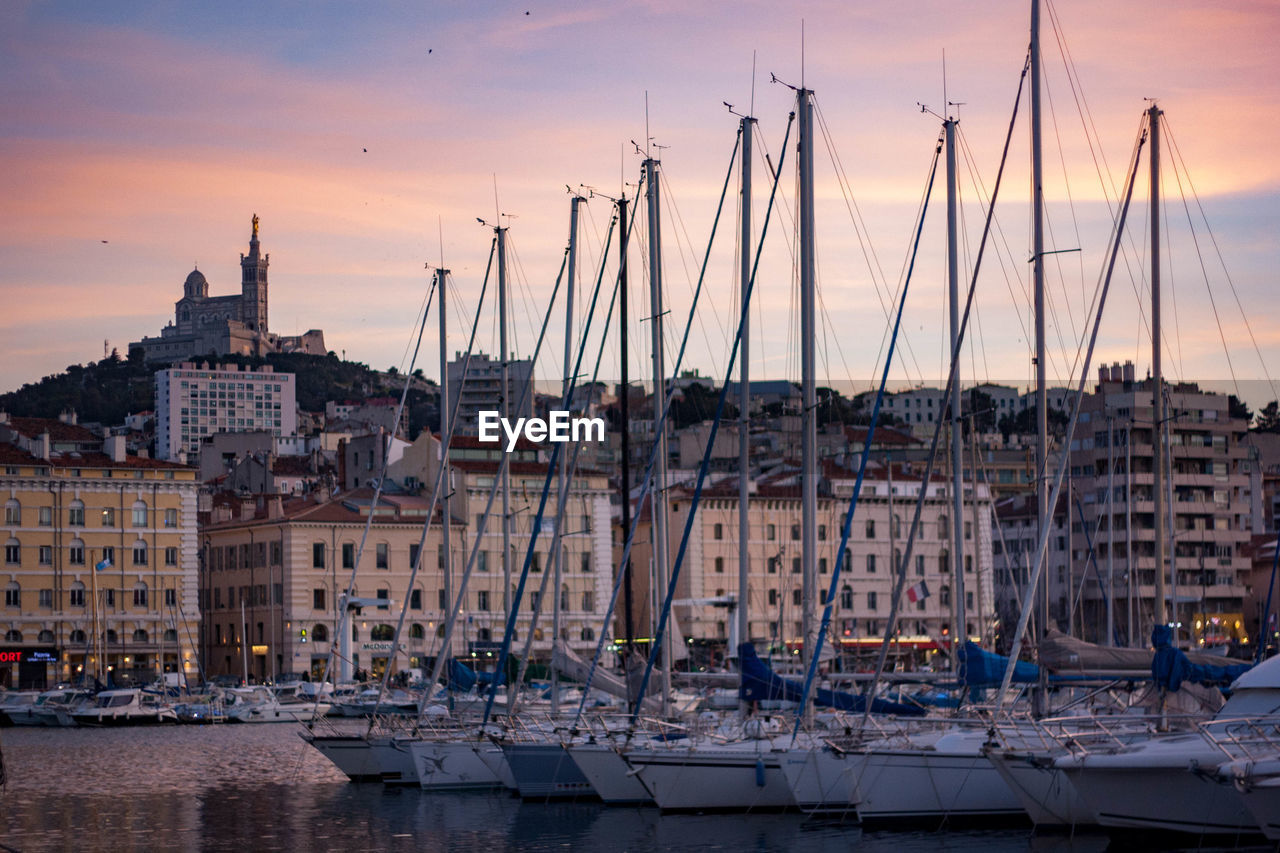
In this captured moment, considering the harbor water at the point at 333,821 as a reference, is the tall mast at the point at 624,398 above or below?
above

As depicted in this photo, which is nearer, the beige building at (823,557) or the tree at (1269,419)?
the beige building at (823,557)

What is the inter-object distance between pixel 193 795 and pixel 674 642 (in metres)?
12.2

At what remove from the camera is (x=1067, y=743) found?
90.2ft

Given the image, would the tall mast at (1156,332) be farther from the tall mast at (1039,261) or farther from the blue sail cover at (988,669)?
the blue sail cover at (988,669)

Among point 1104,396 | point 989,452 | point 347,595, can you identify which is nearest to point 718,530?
point 1104,396

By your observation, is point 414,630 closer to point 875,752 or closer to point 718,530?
point 718,530

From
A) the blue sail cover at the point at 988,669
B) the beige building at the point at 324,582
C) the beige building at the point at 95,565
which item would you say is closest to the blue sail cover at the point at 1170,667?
the blue sail cover at the point at 988,669

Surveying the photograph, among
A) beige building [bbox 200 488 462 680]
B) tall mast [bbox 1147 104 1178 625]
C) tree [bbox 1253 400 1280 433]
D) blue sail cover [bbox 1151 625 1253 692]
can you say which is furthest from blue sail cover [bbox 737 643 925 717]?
tree [bbox 1253 400 1280 433]

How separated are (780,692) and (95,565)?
73.5 metres

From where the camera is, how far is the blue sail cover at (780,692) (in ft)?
116

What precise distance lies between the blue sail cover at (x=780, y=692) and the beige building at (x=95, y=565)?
68.0m

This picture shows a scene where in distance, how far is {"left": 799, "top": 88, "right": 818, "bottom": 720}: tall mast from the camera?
1299 inches

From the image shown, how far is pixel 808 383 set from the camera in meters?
34.4

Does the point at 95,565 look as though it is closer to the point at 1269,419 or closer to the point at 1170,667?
the point at 1170,667
